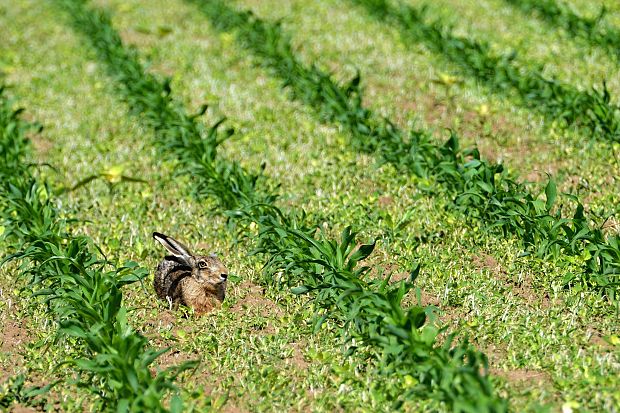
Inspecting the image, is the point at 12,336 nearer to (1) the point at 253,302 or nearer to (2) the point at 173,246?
(2) the point at 173,246

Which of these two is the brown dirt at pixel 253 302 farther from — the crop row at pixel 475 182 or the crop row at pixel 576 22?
the crop row at pixel 576 22

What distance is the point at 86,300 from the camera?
6.27 meters

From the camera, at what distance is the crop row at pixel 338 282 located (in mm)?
5242

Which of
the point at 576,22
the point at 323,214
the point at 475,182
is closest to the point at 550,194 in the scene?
the point at 475,182

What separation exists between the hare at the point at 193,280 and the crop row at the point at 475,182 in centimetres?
229

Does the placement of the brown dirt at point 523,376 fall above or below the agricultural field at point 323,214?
above

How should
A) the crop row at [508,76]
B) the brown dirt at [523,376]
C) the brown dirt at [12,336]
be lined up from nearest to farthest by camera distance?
the brown dirt at [523,376] < the brown dirt at [12,336] < the crop row at [508,76]


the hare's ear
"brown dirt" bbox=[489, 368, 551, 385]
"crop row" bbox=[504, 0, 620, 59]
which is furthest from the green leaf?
"crop row" bbox=[504, 0, 620, 59]

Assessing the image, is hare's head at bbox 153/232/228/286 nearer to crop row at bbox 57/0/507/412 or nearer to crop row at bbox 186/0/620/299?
crop row at bbox 57/0/507/412

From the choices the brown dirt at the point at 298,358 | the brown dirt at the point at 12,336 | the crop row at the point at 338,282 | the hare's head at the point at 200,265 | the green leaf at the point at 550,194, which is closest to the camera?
the crop row at the point at 338,282

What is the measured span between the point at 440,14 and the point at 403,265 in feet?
27.1

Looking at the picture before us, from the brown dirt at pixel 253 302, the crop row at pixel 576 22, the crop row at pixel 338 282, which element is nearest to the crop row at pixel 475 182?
the crop row at pixel 338 282

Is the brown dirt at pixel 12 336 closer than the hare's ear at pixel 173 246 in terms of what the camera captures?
Yes

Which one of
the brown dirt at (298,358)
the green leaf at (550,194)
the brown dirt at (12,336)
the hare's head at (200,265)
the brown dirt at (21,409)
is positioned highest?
the green leaf at (550,194)
